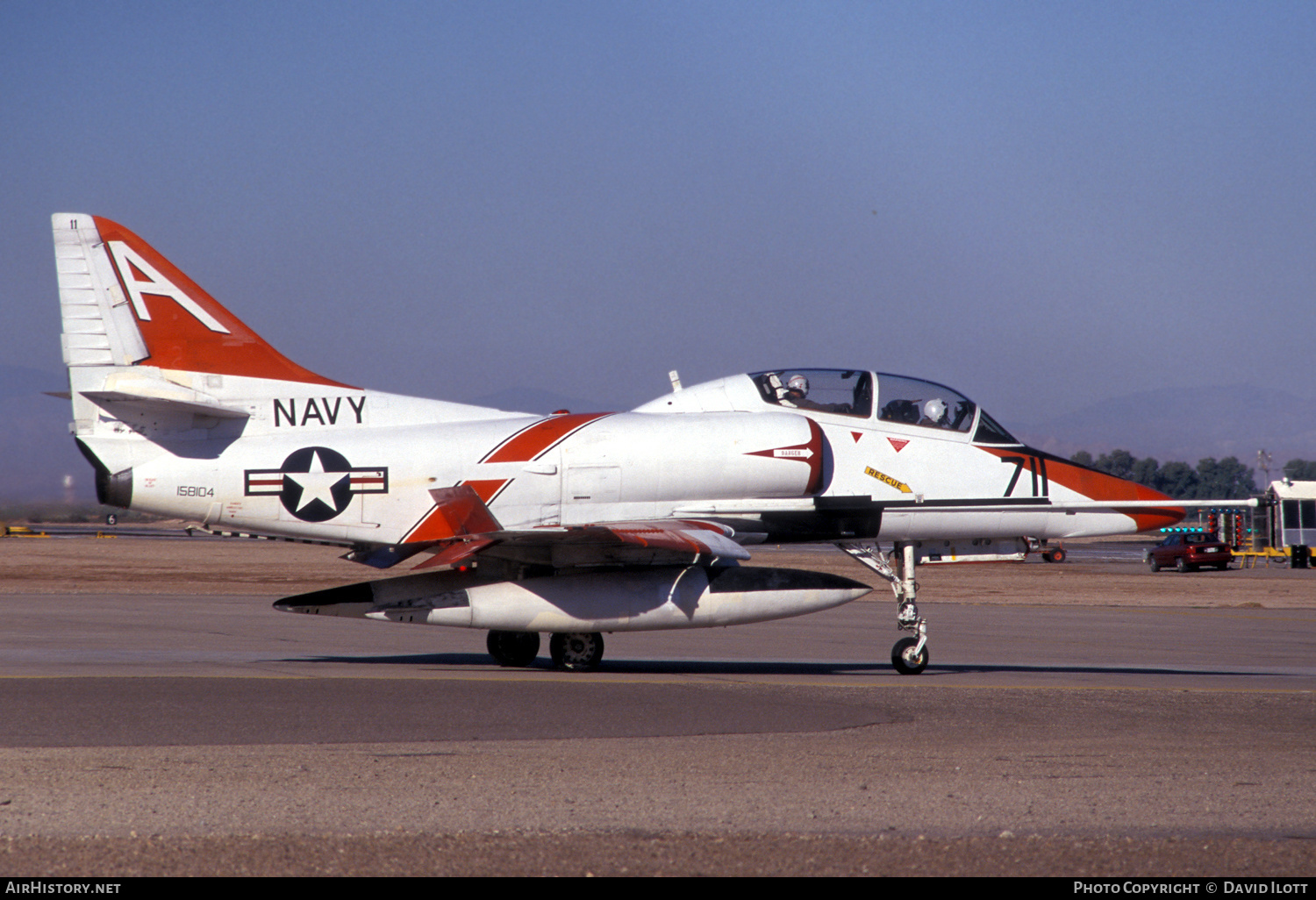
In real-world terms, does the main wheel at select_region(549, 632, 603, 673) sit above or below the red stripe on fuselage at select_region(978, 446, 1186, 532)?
below

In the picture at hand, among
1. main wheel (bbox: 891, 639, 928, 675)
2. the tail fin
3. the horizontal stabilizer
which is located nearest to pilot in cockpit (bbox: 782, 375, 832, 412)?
main wheel (bbox: 891, 639, 928, 675)

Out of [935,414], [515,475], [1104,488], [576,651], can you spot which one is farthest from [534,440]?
[1104,488]

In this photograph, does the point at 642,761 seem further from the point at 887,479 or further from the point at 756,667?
the point at 887,479

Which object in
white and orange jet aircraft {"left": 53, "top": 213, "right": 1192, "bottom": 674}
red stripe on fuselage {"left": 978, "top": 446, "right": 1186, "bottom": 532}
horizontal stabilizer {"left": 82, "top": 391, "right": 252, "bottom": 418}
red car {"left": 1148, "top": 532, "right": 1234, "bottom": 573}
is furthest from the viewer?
red car {"left": 1148, "top": 532, "right": 1234, "bottom": 573}

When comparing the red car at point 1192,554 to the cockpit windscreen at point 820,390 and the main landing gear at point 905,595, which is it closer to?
the main landing gear at point 905,595

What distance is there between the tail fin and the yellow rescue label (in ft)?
24.6

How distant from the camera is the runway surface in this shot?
582cm

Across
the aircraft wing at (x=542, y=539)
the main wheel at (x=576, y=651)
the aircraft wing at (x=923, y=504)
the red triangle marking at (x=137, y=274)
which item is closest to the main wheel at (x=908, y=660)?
the aircraft wing at (x=923, y=504)

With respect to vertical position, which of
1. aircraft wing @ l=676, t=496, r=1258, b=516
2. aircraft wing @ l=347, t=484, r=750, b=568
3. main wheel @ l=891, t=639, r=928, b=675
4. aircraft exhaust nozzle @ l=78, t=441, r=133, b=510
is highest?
aircraft exhaust nozzle @ l=78, t=441, r=133, b=510

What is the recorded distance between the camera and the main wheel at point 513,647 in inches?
598

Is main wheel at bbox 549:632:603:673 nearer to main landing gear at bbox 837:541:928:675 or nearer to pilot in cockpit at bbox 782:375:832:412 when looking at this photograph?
main landing gear at bbox 837:541:928:675

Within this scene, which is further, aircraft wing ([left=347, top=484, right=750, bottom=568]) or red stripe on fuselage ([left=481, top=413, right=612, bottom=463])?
red stripe on fuselage ([left=481, top=413, right=612, bottom=463])

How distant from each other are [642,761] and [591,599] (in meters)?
5.33

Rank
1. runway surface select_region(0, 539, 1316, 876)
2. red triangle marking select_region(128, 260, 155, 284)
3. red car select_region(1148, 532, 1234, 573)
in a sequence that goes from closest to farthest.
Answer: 1. runway surface select_region(0, 539, 1316, 876)
2. red triangle marking select_region(128, 260, 155, 284)
3. red car select_region(1148, 532, 1234, 573)
